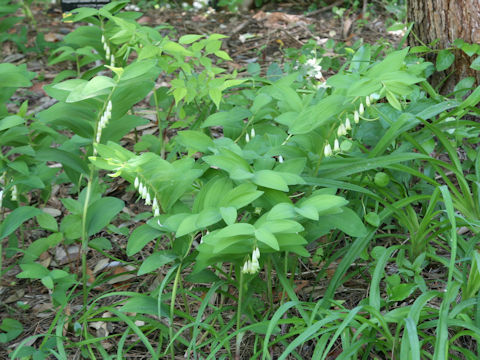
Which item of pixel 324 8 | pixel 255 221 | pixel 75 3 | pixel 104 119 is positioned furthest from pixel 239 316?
pixel 324 8

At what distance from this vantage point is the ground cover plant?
1.62 m

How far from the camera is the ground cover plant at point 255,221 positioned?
1.62 metres

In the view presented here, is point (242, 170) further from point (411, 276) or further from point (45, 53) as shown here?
point (45, 53)

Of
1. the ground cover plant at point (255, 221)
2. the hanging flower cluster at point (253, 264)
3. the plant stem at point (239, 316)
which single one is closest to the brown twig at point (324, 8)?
the ground cover plant at point (255, 221)

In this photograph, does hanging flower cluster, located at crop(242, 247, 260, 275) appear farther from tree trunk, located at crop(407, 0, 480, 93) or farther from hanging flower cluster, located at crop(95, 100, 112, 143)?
tree trunk, located at crop(407, 0, 480, 93)

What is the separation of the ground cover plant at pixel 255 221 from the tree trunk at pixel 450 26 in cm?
9

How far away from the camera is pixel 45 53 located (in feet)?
15.0

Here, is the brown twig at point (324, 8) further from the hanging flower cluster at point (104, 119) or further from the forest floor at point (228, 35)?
the hanging flower cluster at point (104, 119)

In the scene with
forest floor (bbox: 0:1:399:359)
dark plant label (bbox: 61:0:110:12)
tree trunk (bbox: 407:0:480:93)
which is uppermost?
tree trunk (bbox: 407:0:480:93)

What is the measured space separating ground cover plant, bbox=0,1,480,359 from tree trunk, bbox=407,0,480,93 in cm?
9

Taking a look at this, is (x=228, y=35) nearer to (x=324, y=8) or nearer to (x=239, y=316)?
(x=324, y=8)

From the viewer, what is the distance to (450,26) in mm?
2787

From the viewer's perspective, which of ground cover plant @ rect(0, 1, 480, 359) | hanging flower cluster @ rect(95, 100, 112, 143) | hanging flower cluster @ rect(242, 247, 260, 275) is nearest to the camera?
hanging flower cluster @ rect(242, 247, 260, 275)

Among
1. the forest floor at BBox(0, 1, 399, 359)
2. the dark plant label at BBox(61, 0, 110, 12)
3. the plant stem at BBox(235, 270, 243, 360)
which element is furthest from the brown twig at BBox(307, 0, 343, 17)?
the plant stem at BBox(235, 270, 243, 360)
